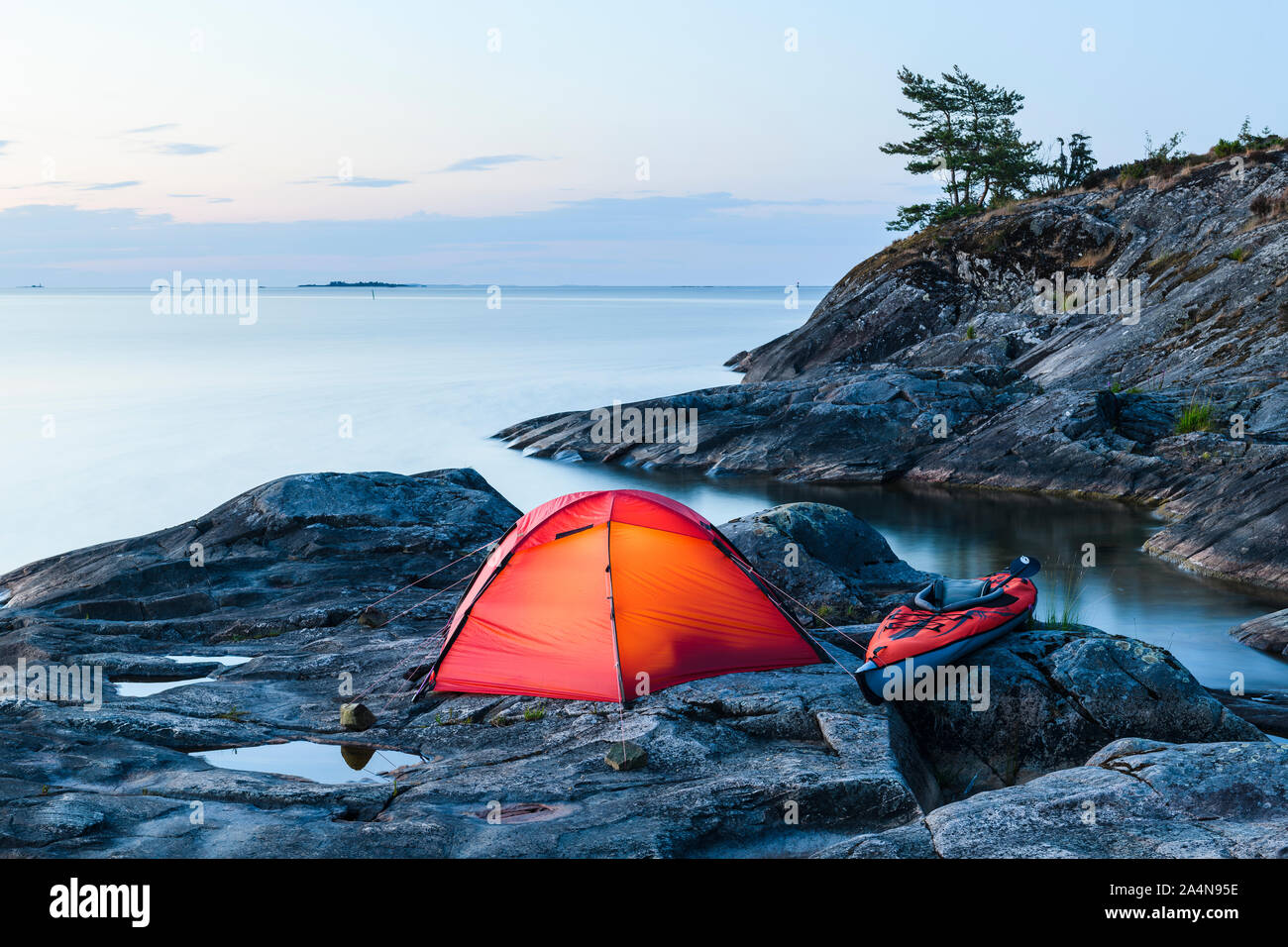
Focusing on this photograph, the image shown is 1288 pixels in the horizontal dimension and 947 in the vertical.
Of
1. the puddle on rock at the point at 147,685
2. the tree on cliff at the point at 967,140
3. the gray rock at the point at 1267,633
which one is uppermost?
the tree on cliff at the point at 967,140

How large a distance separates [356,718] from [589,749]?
235cm

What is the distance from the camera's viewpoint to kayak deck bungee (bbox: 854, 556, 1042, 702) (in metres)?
9.33

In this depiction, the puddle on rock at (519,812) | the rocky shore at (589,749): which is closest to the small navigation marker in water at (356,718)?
the rocky shore at (589,749)

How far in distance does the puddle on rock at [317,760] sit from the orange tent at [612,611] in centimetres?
138

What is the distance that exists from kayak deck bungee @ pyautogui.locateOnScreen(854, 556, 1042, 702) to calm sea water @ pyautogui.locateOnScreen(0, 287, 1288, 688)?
4832mm

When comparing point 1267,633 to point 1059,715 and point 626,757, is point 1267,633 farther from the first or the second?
point 626,757

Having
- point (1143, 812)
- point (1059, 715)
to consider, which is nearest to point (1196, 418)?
point (1059, 715)

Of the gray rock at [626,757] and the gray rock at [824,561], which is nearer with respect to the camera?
the gray rock at [626,757]

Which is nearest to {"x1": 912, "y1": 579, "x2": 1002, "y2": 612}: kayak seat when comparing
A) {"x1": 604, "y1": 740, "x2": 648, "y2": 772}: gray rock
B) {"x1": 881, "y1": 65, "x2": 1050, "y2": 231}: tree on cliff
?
{"x1": 604, "y1": 740, "x2": 648, "y2": 772}: gray rock

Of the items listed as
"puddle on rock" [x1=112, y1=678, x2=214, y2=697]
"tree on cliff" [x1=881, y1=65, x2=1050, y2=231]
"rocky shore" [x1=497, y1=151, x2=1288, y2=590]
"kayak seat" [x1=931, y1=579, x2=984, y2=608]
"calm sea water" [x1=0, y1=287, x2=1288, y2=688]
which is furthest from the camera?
"tree on cliff" [x1=881, y1=65, x2=1050, y2=231]

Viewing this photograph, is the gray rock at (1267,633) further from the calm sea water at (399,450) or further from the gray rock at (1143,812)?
the gray rock at (1143,812)

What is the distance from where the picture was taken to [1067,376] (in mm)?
29141

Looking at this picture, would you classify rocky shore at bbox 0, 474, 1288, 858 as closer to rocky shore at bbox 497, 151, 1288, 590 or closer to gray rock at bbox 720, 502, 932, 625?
gray rock at bbox 720, 502, 932, 625

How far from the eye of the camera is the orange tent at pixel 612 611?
396 inches
